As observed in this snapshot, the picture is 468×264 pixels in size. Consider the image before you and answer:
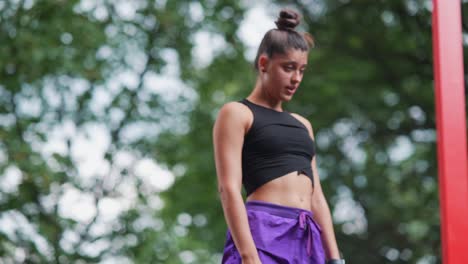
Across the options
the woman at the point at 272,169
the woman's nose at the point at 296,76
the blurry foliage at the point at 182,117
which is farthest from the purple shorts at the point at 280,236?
the blurry foliage at the point at 182,117

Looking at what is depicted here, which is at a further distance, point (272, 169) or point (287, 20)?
point (287, 20)

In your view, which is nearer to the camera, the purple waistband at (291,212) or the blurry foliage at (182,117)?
the purple waistband at (291,212)

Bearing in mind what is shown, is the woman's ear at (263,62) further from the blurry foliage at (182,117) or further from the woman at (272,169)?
the blurry foliage at (182,117)

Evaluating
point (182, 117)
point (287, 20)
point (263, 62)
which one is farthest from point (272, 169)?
point (182, 117)

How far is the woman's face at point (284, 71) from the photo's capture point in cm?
254

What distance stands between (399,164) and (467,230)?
325 inches

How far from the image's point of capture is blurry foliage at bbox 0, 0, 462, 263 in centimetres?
770

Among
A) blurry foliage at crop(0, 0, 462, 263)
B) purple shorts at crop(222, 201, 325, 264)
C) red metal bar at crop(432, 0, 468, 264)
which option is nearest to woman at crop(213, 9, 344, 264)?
purple shorts at crop(222, 201, 325, 264)

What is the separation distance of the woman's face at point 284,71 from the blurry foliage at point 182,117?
16.1 feet

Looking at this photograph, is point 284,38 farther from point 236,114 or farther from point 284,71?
point 236,114

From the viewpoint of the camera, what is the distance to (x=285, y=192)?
2506 millimetres

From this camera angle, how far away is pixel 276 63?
2.54 meters

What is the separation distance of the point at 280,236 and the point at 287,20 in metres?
0.63

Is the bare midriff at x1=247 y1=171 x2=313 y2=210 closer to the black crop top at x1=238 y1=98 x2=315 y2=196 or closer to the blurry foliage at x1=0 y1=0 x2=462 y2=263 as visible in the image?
the black crop top at x1=238 y1=98 x2=315 y2=196
